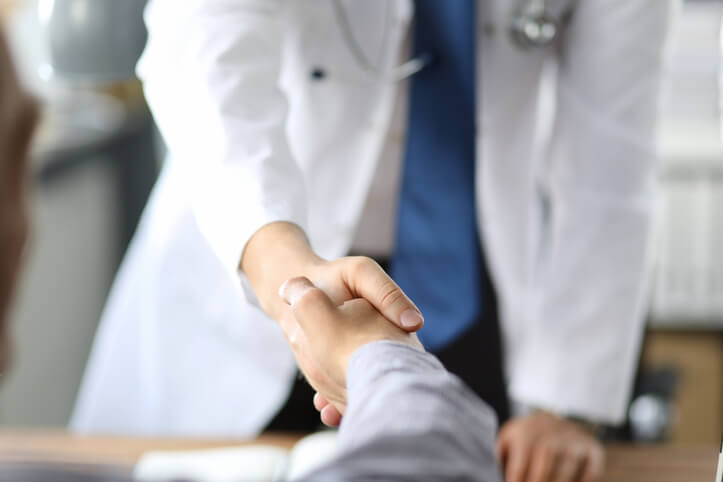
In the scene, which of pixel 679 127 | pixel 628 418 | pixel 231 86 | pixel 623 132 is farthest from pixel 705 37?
pixel 231 86

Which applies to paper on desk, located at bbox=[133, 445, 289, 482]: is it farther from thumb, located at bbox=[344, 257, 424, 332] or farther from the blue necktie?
thumb, located at bbox=[344, 257, 424, 332]

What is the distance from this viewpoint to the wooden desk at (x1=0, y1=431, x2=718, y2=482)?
0.61 meters

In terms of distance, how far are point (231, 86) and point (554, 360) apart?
0.36m

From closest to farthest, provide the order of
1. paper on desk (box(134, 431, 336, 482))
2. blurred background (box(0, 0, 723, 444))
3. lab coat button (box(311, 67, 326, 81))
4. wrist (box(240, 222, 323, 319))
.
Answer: wrist (box(240, 222, 323, 319))
lab coat button (box(311, 67, 326, 81))
paper on desk (box(134, 431, 336, 482))
blurred background (box(0, 0, 723, 444))

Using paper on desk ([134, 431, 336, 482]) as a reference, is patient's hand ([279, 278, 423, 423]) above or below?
above

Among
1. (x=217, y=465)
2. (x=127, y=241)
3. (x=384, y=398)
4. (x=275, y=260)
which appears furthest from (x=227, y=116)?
(x=127, y=241)

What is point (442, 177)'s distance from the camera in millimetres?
490

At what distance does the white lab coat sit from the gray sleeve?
0.37ft

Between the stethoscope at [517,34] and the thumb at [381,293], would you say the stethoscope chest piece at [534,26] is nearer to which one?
the stethoscope at [517,34]

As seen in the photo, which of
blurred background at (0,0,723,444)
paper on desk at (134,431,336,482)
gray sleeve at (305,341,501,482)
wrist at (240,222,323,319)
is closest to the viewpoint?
gray sleeve at (305,341,501,482)

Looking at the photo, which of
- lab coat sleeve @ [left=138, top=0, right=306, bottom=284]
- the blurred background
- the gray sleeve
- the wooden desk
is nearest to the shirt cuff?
the gray sleeve

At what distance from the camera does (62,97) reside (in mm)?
1500

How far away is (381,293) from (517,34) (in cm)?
28

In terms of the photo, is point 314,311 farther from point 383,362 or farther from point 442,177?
point 442,177
